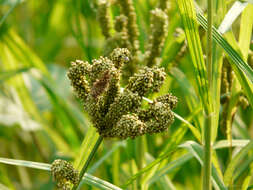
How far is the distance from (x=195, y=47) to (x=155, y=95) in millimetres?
272

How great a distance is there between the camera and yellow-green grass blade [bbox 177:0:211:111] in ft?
2.17

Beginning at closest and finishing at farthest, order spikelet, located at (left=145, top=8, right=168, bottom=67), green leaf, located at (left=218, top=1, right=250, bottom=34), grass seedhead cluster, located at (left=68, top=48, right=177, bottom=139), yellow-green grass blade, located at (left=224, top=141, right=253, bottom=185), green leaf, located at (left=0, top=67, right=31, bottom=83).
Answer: grass seedhead cluster, located at (left=68, top=48, right=177, bottom=139) → green leaf, located at (left=218, top=1, right=250, bottom=34) → yellow-green grass blade, located at (left=224, top=141, right=253, bottom=185) → spikelet, located at (left=145, top=8, right=168, bottom=67) → green leaf, located at (left=0, top=67, right=31, bottom=83)

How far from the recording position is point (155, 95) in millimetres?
929

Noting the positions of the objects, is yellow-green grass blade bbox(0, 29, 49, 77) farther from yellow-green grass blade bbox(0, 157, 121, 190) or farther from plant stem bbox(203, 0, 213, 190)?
plant stem bbox(203, 0, 213, 190)

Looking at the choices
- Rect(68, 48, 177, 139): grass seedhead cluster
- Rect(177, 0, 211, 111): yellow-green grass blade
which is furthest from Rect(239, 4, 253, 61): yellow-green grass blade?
Rect(68, 48, 177, 139): grass seedhead cluster

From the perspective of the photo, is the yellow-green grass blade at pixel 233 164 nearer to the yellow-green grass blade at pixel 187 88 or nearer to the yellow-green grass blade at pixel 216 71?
the yellow-green grass blade at pixel 216 71

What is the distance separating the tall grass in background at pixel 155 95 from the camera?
0.71m

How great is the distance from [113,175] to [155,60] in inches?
15.1

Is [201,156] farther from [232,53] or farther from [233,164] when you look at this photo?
[232,53]

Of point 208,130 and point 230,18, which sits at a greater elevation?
point 230,18

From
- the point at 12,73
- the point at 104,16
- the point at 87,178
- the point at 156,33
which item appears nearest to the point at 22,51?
the point at 12,73

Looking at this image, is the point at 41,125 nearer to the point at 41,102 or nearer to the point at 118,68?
the point at 41,102

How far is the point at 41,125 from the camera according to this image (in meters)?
1.56

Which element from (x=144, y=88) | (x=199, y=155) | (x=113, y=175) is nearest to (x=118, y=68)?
(x=144, y=88)
